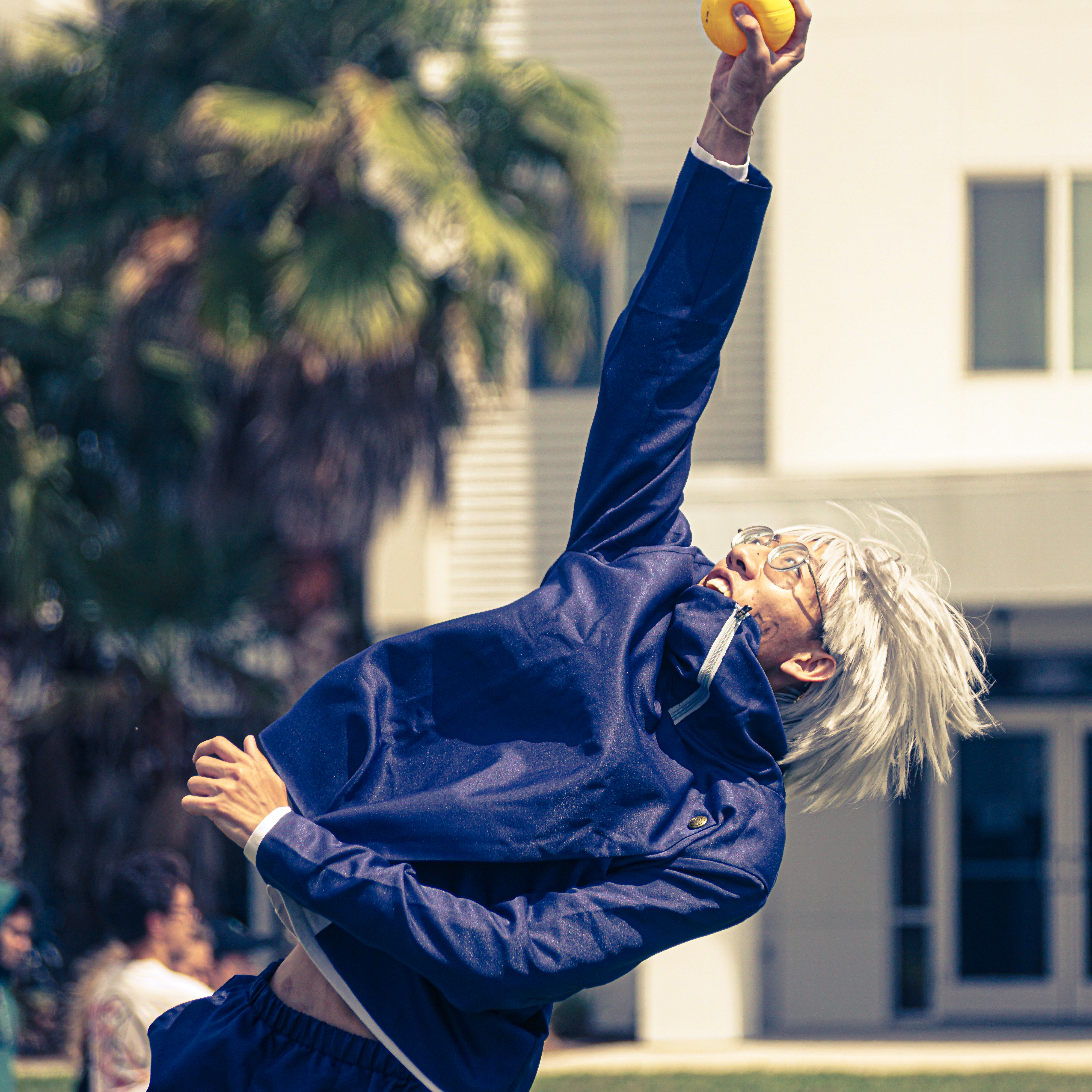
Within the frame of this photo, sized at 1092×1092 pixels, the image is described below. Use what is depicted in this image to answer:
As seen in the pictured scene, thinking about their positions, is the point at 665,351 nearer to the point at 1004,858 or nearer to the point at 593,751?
the point at 593,751

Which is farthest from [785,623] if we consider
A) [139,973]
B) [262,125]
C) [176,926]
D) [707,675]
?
[262,125]

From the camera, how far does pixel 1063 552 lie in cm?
1002

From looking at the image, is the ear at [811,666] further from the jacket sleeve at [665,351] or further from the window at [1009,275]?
the window at [1009,275]

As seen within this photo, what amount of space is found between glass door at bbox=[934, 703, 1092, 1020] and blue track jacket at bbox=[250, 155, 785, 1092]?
36.8ft

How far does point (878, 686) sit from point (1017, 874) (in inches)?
455

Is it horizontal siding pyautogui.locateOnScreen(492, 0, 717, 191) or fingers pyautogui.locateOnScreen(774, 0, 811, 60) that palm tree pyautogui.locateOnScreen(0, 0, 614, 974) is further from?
fingers pyautogui.locateOnScreen(774, 0, 811, 60)

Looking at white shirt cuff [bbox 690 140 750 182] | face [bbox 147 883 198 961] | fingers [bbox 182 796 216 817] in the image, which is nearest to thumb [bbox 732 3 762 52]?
white shirt cuff [bbox 690 140 750 182]

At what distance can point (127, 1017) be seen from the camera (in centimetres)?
371

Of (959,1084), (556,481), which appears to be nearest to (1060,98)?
(556,481)

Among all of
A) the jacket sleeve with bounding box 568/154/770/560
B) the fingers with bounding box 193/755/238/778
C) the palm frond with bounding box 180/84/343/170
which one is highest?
the palm frond with bounding box 180/84/343/170

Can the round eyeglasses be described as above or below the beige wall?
below

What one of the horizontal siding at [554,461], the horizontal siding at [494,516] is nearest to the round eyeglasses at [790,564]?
the horizontal siding at [554,461]

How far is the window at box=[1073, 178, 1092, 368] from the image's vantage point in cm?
1098

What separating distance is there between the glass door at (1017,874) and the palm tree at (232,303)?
17.3ft
